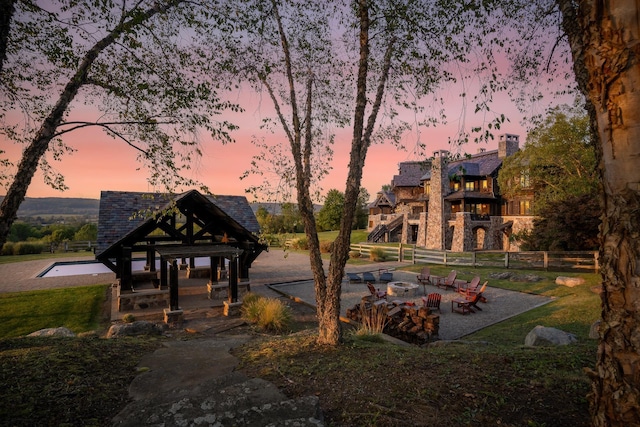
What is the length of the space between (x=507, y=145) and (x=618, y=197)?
1414 inches

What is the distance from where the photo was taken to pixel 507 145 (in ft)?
Result: 109

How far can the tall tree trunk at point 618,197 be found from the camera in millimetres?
2363

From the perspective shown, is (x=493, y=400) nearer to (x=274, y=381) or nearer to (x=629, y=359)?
(x=629, y=359)

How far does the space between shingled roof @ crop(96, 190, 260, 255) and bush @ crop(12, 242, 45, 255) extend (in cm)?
2283

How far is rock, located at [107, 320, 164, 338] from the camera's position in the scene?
843 centimetres

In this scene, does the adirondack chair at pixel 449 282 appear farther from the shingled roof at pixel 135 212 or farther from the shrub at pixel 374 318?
the shingled roof at pixel 135 212

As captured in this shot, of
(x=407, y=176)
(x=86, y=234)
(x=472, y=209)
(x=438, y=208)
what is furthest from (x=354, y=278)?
(x=86, y=234)

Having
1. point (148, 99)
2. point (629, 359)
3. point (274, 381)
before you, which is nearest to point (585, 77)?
point (629, 359)

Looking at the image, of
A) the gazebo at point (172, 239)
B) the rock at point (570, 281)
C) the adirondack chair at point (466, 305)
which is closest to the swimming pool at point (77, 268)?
→ the gazebo at point (172, 239)

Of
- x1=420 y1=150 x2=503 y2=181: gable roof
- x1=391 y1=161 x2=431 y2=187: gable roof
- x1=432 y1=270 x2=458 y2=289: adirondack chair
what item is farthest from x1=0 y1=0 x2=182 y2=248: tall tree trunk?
x1=391 y1=161 x2=431 y2=187: gable roof

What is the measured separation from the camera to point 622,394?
2.43 meters

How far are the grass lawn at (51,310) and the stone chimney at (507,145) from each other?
36.0 metres

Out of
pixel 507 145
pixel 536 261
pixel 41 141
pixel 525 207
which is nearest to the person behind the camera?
pixel 41 141

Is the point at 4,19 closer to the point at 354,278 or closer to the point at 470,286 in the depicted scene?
the point at 470,286
